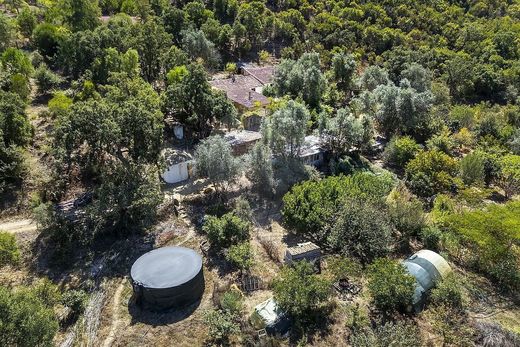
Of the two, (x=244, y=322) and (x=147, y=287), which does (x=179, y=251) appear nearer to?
(x=147, y=287)

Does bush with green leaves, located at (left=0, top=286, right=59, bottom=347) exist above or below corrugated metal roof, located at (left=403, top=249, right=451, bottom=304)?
above

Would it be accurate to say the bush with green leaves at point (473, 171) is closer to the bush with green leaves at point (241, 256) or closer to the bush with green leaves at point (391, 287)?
the bush with green leaves at point (391, 287)

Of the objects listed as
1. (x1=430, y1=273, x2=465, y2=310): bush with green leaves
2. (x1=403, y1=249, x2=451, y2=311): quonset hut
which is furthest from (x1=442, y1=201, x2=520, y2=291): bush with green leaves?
(x1=430, y1=273, x2=465, y2=310): bush with green leaves

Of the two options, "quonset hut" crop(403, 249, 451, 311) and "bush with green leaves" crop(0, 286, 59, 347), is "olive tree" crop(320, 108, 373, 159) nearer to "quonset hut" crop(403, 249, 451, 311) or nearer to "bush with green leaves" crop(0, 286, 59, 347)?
"quonset hut" crop(403, 249, 451, 311)

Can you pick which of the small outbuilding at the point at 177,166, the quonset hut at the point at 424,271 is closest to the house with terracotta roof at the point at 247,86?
the small outbuilding at the point at 177,166

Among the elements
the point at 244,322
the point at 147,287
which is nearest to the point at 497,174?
the point at 244,322

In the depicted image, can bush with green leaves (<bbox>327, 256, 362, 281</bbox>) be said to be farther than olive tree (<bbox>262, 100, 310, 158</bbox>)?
No

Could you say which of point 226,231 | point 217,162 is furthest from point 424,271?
point 217,162

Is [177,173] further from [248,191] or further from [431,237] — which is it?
[431,237]
